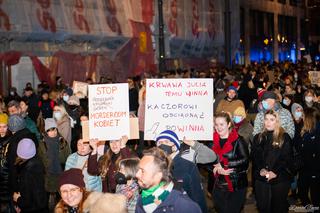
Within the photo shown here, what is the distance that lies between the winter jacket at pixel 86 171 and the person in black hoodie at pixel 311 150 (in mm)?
2959

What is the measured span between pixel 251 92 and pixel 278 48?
45.1 metres

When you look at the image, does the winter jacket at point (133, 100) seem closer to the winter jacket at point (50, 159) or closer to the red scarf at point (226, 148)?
the winter jacket at point (50, 159)

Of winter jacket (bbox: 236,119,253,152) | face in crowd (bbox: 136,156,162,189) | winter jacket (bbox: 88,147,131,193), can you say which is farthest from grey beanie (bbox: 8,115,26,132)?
face in crowd (bbox: 136,156,162,189)

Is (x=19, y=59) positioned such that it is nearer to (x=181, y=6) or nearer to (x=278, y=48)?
(x=181, y=6)

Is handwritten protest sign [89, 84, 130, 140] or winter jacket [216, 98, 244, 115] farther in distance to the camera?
winter jacket [216, 98, 244, 115]

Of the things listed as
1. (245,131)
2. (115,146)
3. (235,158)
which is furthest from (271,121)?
(245,131)

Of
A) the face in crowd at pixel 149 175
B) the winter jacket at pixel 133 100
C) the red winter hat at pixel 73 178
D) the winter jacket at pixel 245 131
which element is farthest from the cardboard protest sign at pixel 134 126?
the winter jacket at pixel 133 100

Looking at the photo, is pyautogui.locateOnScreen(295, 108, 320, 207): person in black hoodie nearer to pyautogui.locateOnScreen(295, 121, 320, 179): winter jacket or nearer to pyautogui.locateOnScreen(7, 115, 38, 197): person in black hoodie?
pyautogui.locateOnScreen(295, 121, 320, 179): winter jacket

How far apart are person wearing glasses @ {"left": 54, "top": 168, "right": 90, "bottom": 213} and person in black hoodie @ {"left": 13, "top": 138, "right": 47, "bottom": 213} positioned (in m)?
1.52

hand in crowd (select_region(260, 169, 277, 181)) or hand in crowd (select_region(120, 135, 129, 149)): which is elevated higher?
hand in crowd (select_region(120, 135, 129, 149))

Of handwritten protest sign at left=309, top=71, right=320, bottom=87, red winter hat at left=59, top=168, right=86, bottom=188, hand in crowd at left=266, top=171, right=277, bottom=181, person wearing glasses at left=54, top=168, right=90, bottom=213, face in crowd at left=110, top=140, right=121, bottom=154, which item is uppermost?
handwritten protest sign at left=309, top=71, right=320, bottom=87

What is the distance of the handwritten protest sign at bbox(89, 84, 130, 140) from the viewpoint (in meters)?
7.30

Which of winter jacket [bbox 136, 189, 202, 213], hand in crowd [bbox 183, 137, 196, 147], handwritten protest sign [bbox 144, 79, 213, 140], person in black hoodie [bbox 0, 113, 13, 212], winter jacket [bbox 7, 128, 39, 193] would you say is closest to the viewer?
winter jacket [bbox 136, 189, 202, 213]

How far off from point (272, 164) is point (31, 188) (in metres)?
2.73
